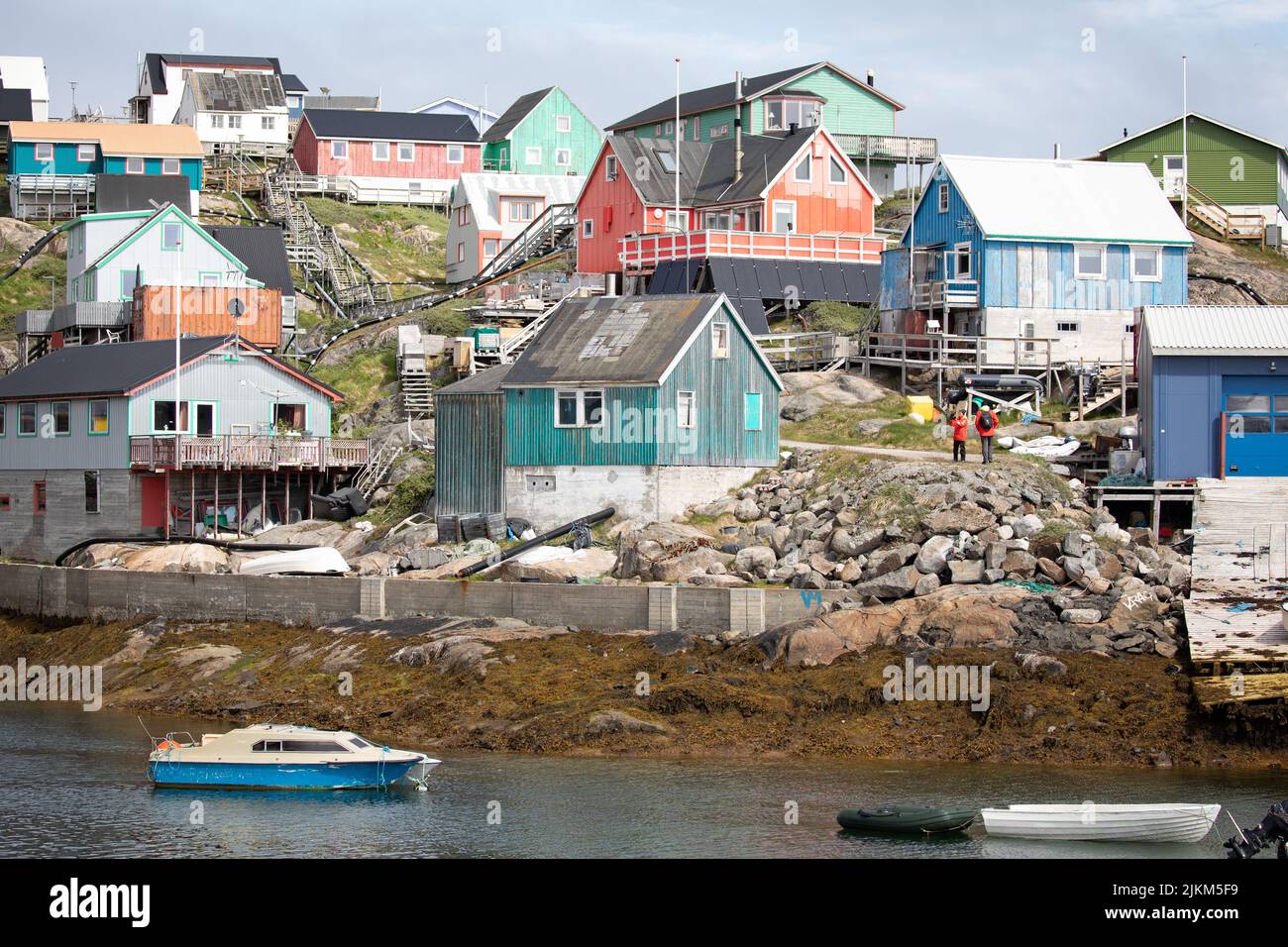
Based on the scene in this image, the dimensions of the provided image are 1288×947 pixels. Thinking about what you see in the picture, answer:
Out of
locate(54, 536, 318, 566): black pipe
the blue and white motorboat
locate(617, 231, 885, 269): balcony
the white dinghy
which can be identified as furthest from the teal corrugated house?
the white dinghy

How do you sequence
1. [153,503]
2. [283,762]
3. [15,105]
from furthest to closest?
[15,105]
[153,503]
[283,762]

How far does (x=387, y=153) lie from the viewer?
95938mm

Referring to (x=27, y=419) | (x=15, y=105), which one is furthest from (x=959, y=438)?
(x=15, y=105)

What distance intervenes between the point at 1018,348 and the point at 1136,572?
16.1m

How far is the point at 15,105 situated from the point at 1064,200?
2568 inches

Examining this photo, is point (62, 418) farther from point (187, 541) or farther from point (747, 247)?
point (747, 247)

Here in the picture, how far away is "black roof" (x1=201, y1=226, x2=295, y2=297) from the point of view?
230 feet

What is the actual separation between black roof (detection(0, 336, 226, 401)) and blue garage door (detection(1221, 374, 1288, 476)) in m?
29.3

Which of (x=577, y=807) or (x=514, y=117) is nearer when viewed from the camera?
(x=577, y=807)

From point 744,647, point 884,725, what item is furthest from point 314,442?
point 884,725

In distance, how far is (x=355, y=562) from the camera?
4612cm

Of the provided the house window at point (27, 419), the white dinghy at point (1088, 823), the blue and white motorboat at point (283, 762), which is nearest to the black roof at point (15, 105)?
the house window at point (27, 419)
